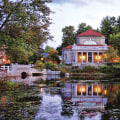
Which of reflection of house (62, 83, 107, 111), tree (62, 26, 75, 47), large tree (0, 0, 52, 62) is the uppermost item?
tree (62, 26, 75, 47)

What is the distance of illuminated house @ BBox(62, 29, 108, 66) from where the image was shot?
66500 millimetres

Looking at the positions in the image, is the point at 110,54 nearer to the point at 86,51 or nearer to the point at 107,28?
the point at 86,51

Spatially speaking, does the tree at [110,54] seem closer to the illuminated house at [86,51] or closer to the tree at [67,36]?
the illuminated house at [86,51]

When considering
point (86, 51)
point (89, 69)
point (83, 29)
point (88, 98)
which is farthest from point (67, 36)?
point (88, 98)

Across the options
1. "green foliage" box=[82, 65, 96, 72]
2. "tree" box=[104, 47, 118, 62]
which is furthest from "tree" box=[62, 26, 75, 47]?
"green foliage" box=[82, 65, 96, 72]

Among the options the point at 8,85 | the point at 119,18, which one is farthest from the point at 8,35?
the point at 119,18

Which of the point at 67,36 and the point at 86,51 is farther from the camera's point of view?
the point at 67,36

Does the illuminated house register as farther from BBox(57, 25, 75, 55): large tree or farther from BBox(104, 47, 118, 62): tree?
BBox(57, 25, 75, 55): large tree

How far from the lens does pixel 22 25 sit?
17.7 meters

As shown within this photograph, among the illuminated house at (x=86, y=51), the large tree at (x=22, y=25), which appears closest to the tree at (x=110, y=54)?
the illuminated house at (x=86, y=51)

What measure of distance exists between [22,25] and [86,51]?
166ft

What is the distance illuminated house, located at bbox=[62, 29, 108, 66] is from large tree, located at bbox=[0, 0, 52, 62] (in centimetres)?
4714

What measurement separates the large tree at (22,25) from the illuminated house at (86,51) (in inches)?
1856

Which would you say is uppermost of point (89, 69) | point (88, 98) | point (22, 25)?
point (22, 25)
